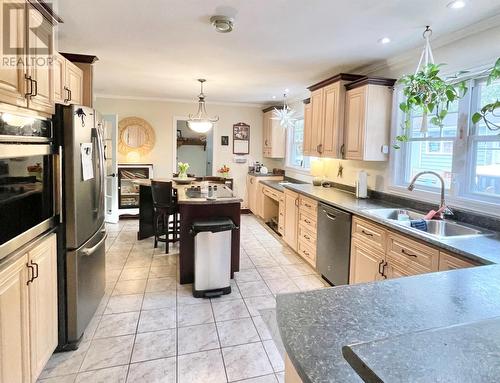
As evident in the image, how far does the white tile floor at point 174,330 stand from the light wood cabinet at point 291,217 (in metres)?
0.40

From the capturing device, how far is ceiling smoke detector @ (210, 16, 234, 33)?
242 centimetres

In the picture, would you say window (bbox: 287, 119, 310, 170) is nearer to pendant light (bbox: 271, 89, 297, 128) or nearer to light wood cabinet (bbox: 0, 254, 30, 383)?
pendant light (bbox: 271, 89, 297, 128)

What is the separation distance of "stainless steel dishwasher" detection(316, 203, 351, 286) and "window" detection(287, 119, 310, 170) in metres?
2.52

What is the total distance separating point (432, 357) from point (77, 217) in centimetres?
218

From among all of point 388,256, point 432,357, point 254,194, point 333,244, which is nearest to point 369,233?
point 388,256

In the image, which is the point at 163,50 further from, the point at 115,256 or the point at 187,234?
the point at 115,256

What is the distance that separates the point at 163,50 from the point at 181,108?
134 inches

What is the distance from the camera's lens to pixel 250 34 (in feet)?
9.15

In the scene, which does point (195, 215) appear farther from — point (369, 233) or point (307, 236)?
point (369, 233)

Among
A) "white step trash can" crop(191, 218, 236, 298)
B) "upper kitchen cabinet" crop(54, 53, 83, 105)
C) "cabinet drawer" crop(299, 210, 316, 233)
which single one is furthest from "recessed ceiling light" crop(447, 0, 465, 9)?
"upper kitchen cabinet" crop(54, 53, 83, 105)

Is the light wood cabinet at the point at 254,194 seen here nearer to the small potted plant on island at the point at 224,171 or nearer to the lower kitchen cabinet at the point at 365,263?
the small potted plant on island at the point at 224,171

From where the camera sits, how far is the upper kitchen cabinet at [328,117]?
3.74 metres

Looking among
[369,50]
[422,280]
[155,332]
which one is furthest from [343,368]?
[369,50]

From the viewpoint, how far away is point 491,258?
1744mm
